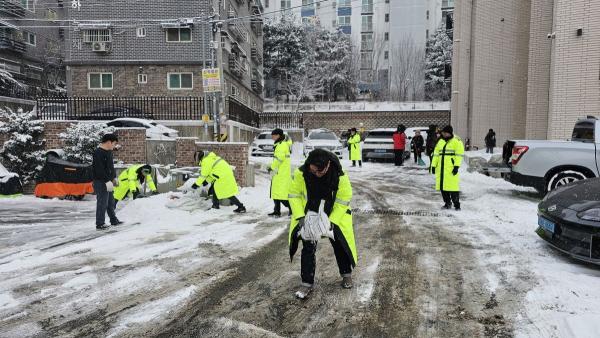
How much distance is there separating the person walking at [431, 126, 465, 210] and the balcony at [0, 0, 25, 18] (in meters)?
41.4

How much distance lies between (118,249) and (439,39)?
52.7 meters

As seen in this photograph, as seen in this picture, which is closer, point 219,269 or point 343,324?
point 343,324

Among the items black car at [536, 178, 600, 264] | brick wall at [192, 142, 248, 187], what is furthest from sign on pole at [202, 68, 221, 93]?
black car at [536, 178, 600, 264]

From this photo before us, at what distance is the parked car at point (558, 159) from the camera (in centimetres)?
965

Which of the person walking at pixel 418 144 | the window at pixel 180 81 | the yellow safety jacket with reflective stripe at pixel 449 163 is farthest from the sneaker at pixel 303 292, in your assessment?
the window at pixel 180 81

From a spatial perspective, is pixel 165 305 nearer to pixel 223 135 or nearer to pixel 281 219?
pixel 281 219

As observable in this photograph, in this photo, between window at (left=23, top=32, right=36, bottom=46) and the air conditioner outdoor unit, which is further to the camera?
window at (left=23, top=32, right=36, bottom=46)

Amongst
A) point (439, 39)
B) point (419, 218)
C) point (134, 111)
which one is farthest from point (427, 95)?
point (419, 218)

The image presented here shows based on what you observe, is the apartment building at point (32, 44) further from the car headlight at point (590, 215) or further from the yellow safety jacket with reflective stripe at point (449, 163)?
the car headlight at point (590, 215)

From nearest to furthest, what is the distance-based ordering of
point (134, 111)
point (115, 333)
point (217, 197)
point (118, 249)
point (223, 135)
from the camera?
point (115, 333) < point (118, 249) < point (217, 197) < point (223, 135) < point (134, 111)

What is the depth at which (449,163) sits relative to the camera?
9492 millimetres

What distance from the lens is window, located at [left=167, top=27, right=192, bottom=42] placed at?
27969mm

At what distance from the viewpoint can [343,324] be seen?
12.9 feet

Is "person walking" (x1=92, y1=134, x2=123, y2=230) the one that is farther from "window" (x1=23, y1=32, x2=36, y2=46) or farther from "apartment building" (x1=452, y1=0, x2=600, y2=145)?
"window" (x1=23, y1=32, x2=36, y2=46)
